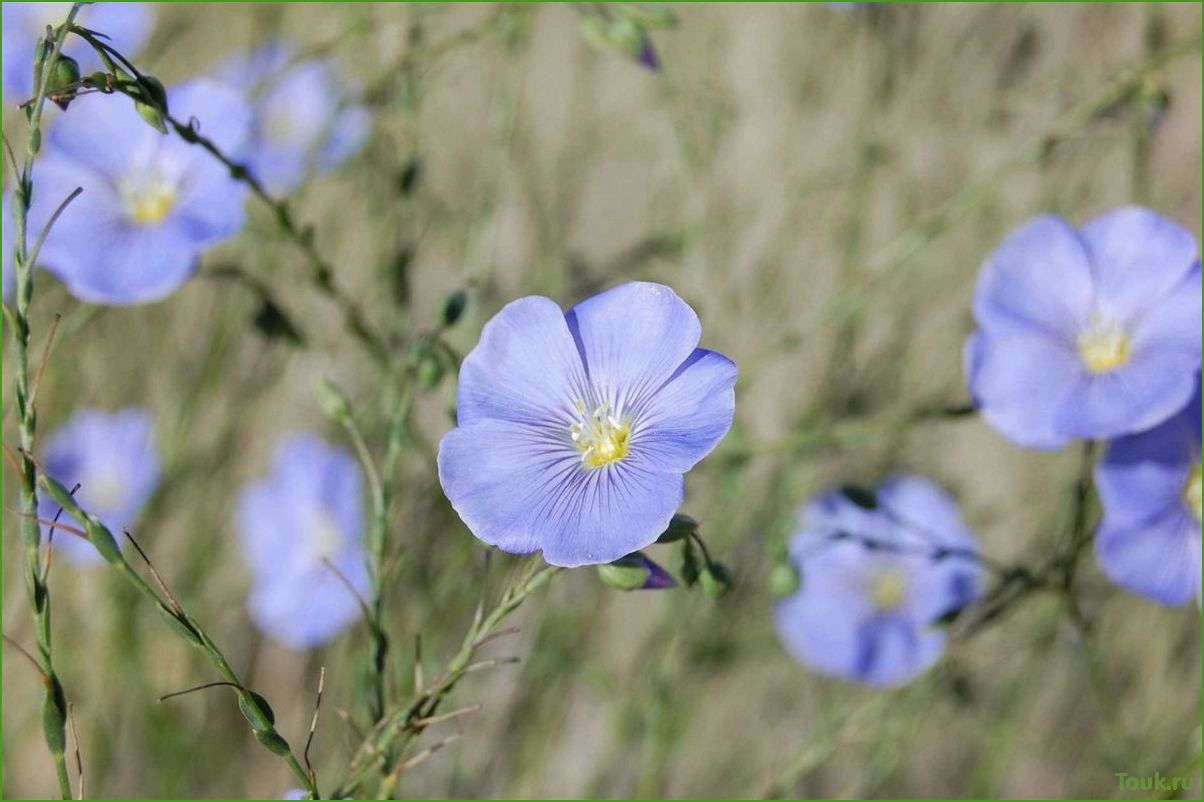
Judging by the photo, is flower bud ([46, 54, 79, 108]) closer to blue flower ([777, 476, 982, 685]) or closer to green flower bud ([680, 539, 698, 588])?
green flower bud ([680, 539, 698, 588])

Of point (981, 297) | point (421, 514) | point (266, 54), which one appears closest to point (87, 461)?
point (421, 514)

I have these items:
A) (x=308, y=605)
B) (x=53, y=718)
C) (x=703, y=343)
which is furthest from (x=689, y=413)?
(x=308, y=605)

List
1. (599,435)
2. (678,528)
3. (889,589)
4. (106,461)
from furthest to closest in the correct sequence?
(106,461) → (889,589) → (599,435) → (678,528)

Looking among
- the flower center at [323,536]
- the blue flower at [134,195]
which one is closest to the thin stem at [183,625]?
the blue flower at [134,195]

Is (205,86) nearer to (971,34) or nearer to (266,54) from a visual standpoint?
(266,54)

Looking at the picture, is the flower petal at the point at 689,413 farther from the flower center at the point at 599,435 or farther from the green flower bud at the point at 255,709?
the green flower bud at the point at 255,709

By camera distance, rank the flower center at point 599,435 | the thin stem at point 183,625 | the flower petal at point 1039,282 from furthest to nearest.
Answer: the flower petal at point 1039,282 → the flower center at point 599,435 → the thin stem at point 183,625

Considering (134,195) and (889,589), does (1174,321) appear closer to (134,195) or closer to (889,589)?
(889,589)
